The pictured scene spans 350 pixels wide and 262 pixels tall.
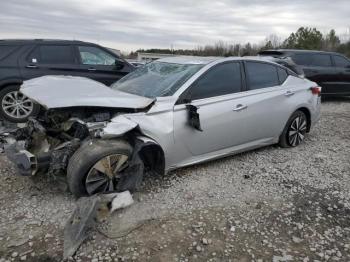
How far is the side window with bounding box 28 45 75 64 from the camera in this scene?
279 inches

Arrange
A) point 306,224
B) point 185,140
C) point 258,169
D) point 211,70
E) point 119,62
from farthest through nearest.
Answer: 1. point 119,62
2. point 258,169
3. point 211,70
4. point 185,140
5. point 306,224

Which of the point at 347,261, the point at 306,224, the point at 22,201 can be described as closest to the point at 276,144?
the point at 306,224

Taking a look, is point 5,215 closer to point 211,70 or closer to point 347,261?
point 211,70

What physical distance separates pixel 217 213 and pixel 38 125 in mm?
2372

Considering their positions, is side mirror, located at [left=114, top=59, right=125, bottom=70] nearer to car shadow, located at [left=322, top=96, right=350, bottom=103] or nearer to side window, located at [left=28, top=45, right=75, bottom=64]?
side window, located at [left=28, top=45, right=75, bottom=64]

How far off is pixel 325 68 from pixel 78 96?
28.2ft

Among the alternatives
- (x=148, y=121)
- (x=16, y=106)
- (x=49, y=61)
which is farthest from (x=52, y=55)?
(x=148, y=121)

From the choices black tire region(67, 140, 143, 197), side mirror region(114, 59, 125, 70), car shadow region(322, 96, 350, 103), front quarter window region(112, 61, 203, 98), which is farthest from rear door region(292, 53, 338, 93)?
black tire region(67, 140, 143, 197)

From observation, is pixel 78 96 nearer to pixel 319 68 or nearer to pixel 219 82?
pixel 219 82

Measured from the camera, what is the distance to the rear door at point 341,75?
10.5 meters

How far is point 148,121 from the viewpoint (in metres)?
3.89

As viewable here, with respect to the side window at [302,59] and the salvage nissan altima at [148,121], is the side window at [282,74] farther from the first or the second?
the side window at [302,59]

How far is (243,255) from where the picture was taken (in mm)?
3006

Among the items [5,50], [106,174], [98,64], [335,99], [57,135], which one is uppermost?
[5,50]
